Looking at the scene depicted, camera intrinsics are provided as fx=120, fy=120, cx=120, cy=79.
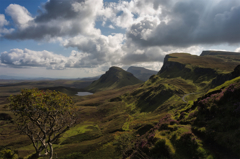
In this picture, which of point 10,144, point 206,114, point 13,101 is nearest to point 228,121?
point 206,114

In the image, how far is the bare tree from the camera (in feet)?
76.1

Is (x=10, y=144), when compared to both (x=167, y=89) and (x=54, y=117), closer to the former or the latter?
(x=54, y=117)

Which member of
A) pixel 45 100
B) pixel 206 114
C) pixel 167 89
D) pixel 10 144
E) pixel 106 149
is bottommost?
pixel 10 144

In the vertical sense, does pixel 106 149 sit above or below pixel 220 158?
below

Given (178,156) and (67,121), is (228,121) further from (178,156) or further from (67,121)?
(67,121)

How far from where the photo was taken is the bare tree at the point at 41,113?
23.2 metres

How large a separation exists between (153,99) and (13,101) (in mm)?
192905

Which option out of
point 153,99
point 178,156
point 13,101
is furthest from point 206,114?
point 153,99

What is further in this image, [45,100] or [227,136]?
[45,100]

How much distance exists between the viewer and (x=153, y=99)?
198000 mm

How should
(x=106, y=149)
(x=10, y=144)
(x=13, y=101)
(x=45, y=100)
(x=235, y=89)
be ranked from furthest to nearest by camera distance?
(x=10, y=144)
(x=106, y=149)
(x=235, y=89)
(x=45, y=100)
(x=13, y=101)

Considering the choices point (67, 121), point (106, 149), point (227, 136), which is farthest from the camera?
point (106, 149)

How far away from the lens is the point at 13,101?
22.8m

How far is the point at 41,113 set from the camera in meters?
24.3
